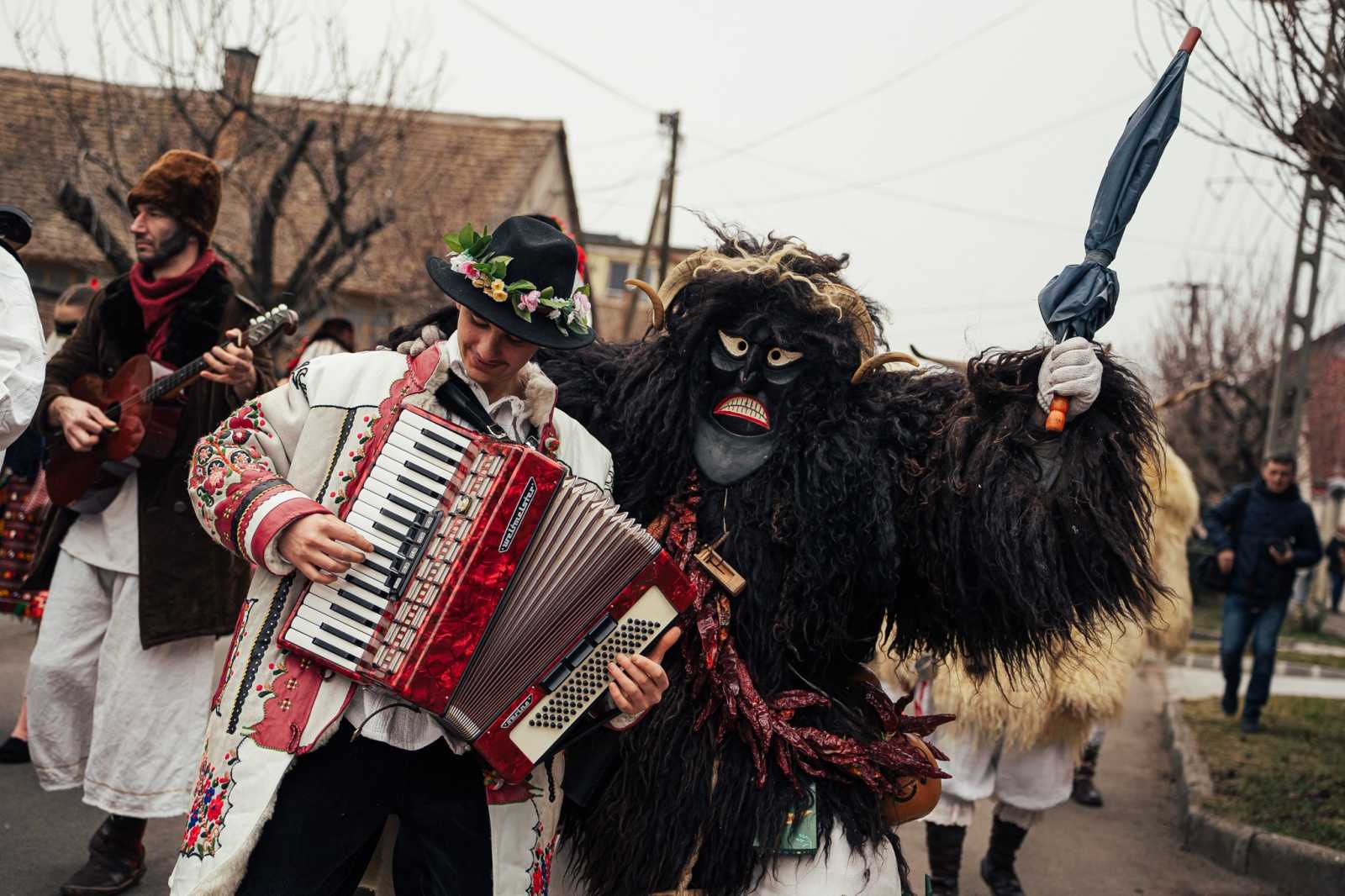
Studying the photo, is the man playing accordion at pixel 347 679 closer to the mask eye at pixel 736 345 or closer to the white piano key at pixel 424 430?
the white piano key at pixel 424 430

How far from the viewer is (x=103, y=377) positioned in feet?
15.4

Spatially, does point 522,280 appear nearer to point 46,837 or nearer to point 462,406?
point 462,406

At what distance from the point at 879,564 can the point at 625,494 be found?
2.14 ft

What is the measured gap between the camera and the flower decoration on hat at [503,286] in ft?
9.49

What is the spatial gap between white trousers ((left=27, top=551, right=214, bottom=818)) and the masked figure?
1.71 metres

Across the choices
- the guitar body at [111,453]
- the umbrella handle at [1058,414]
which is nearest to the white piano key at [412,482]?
the umbrella handle at [1058,414]

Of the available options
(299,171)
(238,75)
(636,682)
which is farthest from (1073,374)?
(299,171)

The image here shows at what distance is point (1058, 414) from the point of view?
10.0ft

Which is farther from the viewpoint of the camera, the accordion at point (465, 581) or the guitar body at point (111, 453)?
the guitar body at point (111, 453)

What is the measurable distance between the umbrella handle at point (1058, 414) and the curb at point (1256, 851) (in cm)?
435

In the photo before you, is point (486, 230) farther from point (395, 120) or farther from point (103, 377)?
point (395, 120)

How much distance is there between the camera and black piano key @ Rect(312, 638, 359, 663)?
8.85 ft

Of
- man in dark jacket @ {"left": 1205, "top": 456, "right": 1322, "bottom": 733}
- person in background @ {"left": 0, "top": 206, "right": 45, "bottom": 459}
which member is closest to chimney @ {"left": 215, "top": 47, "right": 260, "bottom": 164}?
man in dark jacket @ {"left": 1205, "top": 456, "right": 1322, "bottom": 733}

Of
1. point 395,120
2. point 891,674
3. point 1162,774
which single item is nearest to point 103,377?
point 891,674
